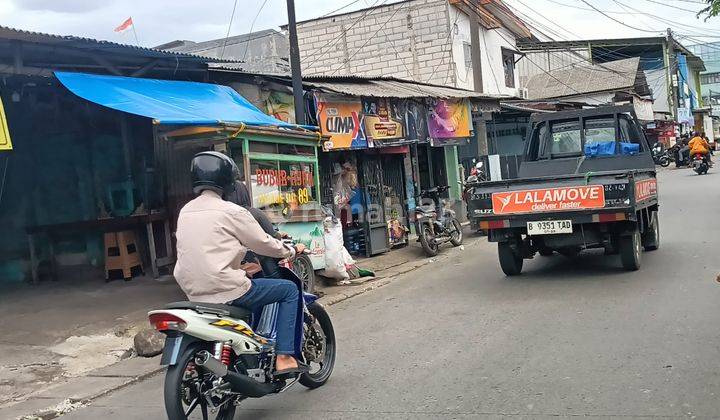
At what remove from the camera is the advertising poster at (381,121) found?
12.8 meters

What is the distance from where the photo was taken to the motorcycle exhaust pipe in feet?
12.5

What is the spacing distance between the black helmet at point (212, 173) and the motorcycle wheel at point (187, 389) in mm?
984

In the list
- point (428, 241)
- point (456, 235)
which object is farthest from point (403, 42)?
point (428, 241)

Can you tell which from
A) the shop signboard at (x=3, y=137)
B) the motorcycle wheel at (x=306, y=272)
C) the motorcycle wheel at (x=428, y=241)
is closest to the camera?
the shop signboard at (x=3, y=137)

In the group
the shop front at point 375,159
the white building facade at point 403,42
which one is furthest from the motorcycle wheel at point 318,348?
the white building facade at point 403,42

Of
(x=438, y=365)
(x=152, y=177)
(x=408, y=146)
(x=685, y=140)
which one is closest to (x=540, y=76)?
(x=685, y=140)

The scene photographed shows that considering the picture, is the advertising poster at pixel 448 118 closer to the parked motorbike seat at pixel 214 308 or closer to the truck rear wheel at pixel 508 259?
the truck rear wheel at pixel 508 259

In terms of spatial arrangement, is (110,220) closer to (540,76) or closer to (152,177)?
(152,177)

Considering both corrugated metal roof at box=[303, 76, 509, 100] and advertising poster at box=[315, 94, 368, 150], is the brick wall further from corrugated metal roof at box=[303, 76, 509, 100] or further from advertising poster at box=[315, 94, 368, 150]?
advertising poster at box=[315, 94, 368, 150]

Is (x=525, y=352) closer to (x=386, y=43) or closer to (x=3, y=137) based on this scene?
(x=3, y=137)

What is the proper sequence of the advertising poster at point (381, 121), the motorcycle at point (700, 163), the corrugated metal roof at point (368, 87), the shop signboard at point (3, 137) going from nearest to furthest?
the shop signboard at point (3, 137), the corrugated metal roof at point (368, 87), the advertising poster at point (381, 121), the motorcycle at point (700, 163)

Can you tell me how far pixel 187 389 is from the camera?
386 cm

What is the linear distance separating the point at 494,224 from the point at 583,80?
33.0m

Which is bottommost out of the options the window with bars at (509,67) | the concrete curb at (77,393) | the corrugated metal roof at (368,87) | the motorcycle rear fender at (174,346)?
the concrete curb at (77,393)
